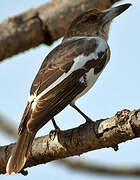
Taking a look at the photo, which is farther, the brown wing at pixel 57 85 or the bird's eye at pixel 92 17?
the bird's eye at pixel 92 17

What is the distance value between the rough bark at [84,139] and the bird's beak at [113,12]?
2.00 m

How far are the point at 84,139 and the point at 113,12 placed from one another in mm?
2274

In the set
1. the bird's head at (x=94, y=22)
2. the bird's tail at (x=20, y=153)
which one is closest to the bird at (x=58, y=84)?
the bird's tail at (x=20, y=153)

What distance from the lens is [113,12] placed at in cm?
588

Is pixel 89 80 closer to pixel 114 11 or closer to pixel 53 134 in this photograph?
pixel 53 134

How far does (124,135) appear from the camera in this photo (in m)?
3.68

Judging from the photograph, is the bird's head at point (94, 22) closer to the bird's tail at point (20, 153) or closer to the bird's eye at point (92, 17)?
the bird's eye at point (92, 17)

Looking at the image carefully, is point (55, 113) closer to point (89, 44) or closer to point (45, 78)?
point (45, 78)

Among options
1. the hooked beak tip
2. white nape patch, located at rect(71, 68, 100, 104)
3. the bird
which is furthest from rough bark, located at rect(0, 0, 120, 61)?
white nape patch, located at rect(71, 68, 100, 104)

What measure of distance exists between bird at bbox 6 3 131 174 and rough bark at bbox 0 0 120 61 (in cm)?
20

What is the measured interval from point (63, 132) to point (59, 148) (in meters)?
0.22

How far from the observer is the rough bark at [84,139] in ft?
12.0

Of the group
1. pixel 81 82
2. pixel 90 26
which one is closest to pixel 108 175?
pixel 81 82

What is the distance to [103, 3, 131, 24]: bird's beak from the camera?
5.85 m
